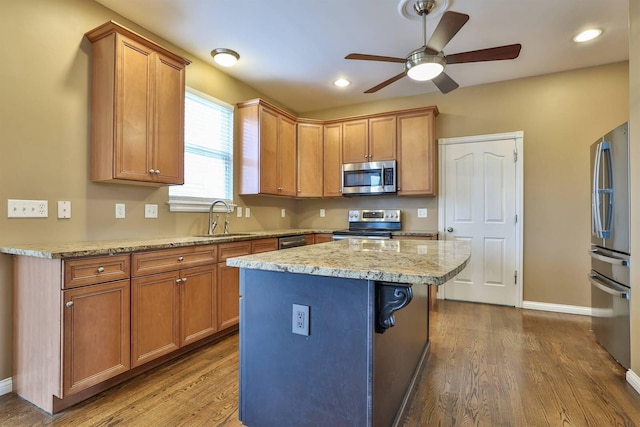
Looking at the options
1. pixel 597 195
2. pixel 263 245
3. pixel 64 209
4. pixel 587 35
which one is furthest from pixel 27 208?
pixel 587 35

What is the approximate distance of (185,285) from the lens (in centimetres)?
239

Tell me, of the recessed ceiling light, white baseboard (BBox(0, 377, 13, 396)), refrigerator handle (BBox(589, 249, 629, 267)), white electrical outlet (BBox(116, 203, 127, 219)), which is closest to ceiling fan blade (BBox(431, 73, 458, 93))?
the recessed ceiling light

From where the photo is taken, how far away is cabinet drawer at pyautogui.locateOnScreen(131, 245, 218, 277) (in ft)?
6.81

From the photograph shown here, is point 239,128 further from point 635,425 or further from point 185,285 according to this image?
point 635,425

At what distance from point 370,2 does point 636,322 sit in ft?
9.28

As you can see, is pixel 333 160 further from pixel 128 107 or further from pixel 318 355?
pixel 318 355

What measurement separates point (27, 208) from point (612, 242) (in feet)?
13.2

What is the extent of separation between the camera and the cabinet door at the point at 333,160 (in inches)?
173

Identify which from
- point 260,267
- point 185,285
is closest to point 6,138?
point 185,285

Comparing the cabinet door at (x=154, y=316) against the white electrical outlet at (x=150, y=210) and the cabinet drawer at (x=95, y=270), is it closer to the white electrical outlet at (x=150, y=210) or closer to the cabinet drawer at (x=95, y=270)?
the cabinet drawer at (x=95, y=270)

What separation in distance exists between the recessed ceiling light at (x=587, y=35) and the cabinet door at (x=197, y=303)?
3.80 m

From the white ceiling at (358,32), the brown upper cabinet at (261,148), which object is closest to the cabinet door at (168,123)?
the white ceiling at (358,32)

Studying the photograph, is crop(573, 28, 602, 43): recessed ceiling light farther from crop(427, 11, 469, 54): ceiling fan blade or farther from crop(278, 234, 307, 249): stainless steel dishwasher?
crop(278, 234, 307, 249): stainless steel dishwasher

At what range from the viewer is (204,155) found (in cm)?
332
